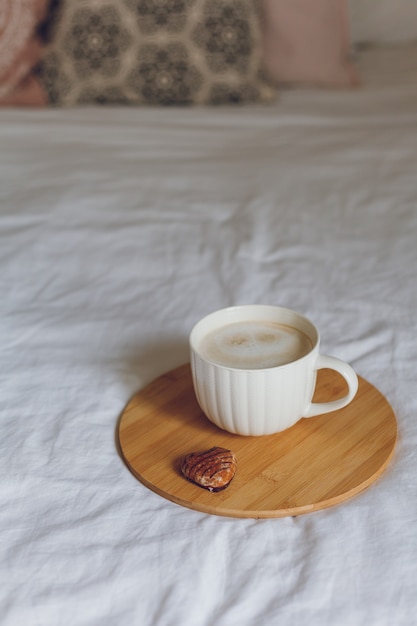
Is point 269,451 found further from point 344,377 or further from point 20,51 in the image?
point 20,51

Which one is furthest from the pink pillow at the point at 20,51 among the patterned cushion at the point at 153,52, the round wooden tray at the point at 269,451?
the round wooden tray at the point at 269,451

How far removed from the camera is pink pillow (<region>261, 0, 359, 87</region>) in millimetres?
1571

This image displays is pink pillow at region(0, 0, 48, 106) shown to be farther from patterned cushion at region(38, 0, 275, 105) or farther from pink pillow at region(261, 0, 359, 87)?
pink pillow at region(261, 0, 359, 87)

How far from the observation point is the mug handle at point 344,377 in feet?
2.04

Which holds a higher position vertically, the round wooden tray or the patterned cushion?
the patterned cushion

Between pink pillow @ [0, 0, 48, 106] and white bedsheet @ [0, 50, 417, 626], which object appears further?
pink pillow @ [0, 0, 48, 106]

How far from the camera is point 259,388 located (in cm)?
59

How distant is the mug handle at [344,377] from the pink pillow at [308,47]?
109 centimetres

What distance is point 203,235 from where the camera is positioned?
39.8 inches

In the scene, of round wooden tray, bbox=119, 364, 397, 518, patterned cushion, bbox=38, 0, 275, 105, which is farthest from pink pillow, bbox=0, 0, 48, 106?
round wooden tray, bbox=119, 364, 397, 518

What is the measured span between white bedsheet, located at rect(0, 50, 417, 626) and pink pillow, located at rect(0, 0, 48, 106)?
6 centimetres

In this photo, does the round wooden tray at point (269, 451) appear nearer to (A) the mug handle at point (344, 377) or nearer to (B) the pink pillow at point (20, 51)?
(A) the mug handle at point (344, 377)

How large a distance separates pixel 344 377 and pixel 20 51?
1092 millimetres

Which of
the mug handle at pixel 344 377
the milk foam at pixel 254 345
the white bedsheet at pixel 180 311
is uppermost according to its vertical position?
the milk foam at pixel 254 345
